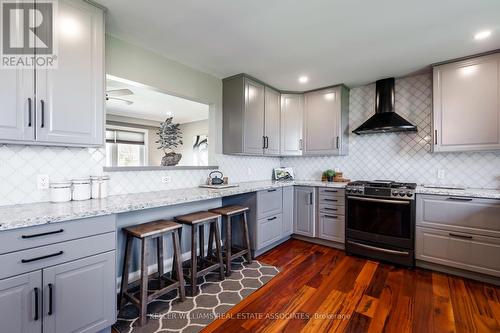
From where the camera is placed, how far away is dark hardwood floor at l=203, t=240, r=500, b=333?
1740 millimetres

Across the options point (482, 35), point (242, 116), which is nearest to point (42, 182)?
point (242, 116)

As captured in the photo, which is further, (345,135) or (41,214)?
(345,135)

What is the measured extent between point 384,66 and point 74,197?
11.7 ft

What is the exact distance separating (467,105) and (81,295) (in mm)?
3973

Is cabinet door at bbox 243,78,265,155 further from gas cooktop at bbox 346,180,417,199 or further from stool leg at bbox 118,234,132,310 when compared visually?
stool leg at bbox 118,234,132,310

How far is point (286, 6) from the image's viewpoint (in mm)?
1780

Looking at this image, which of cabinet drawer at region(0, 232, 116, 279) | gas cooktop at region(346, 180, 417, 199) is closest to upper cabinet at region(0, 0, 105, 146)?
cabinet drawer at region(0, 232, 116, 279)

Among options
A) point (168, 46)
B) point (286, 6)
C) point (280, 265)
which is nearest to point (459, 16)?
point (286, 6)

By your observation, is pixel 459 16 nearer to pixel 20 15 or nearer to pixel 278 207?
pixel 278 207

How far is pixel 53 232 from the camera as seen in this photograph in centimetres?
134

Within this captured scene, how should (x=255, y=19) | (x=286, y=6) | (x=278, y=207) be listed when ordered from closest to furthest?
1. (x=286, y=6)
2. (x=255, y=19)
3. (x=278, y=207)

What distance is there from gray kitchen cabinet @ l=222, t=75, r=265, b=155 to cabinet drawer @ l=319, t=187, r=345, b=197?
3.45 ft

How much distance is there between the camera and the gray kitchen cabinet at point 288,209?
11.3 ft

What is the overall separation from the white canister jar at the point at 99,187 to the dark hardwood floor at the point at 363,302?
54.0 inches
